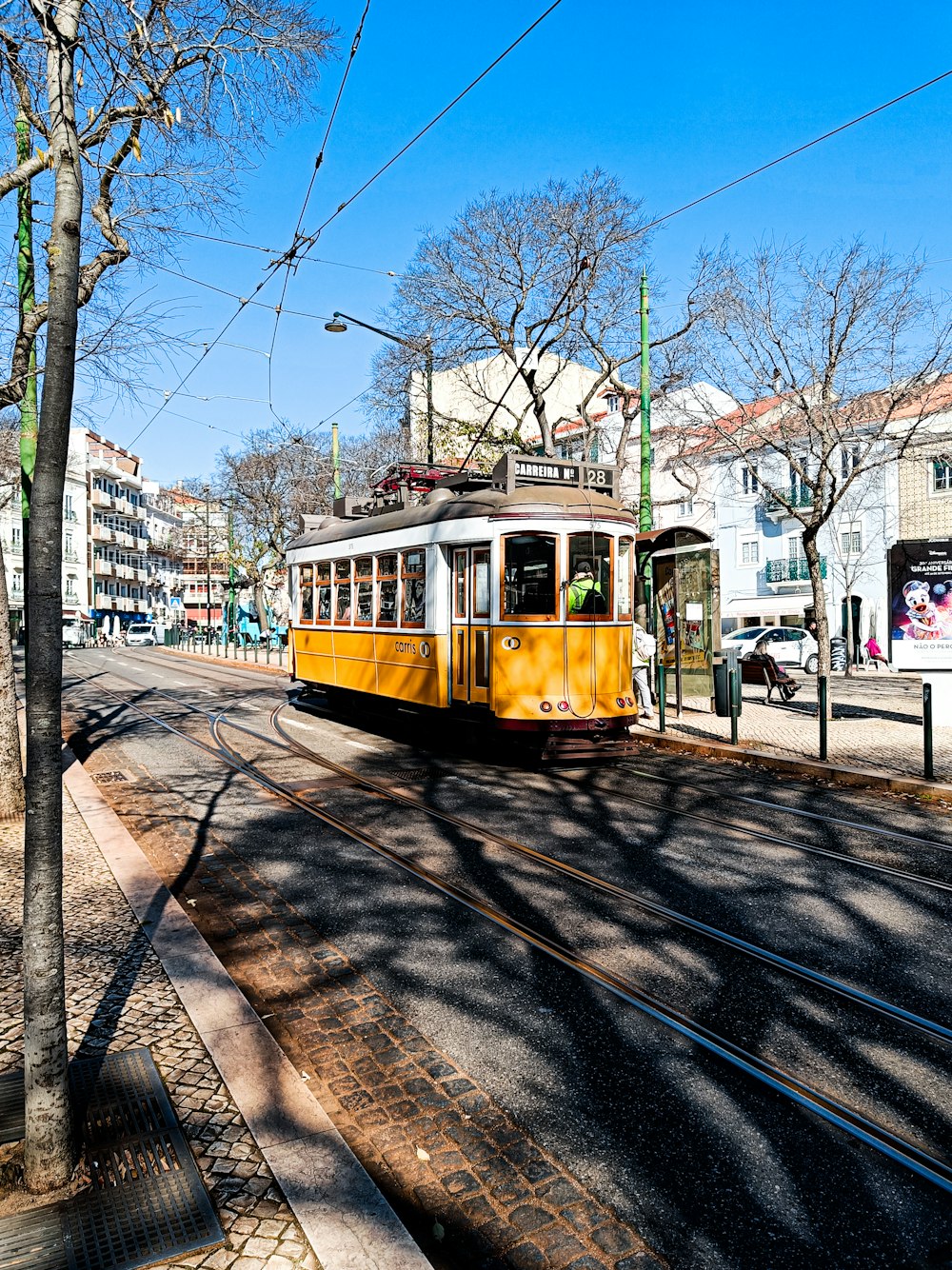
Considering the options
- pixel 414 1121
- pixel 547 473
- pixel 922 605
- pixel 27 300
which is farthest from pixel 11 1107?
pixel 922 605

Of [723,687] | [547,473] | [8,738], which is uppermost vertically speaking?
[547,473]

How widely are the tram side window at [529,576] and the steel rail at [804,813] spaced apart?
7.55 feet

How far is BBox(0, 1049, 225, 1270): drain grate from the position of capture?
275cm

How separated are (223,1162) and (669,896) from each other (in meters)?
3.73

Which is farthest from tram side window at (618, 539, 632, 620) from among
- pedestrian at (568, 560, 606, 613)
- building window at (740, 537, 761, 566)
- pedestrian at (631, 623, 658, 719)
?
building window at (740, 537, 761, 566)

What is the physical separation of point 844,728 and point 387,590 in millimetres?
7370

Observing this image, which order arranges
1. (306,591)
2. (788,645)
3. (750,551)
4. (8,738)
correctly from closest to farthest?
(8,738) < (306,591) < (788,645) < (750,551)

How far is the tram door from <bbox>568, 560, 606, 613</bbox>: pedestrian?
3.45 ft

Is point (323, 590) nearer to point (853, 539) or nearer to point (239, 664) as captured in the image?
point (239, 664)

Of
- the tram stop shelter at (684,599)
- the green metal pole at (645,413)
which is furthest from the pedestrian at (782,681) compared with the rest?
the green metal pole at (645,413)

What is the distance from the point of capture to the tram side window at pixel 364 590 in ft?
46.2

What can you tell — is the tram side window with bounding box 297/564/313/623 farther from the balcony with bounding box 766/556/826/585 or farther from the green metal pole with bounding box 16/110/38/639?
the balcony with bounding box 766/556/826/585

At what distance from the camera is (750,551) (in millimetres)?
47094

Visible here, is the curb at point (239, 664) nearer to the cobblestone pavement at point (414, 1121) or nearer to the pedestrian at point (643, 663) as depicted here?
the pedestrian at point (643, 663)
